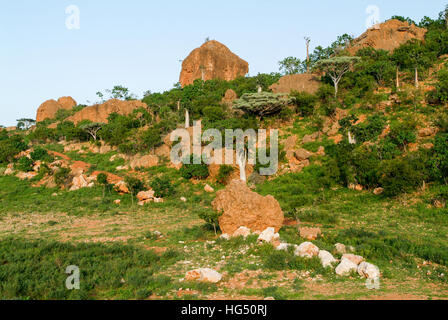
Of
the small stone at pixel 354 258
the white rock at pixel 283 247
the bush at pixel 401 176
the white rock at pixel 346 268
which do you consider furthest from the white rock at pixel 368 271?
the bush at pixel 401 176

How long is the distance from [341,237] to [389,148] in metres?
12.5

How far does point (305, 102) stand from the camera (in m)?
32.3

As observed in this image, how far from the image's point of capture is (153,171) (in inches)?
1147

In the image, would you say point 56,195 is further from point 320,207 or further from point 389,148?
point 389,148

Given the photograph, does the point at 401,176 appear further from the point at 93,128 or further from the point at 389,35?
the point at 93,128

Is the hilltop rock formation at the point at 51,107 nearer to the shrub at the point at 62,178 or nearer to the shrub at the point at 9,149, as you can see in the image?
the shrub at the point at 9,149

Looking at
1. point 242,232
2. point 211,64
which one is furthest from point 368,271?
point 211,64

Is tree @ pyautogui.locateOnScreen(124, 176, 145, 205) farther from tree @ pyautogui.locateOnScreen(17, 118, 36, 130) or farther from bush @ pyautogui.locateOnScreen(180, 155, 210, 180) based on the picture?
tree @ pyautogui.locateOnScreen(17, 118, 36, 130)

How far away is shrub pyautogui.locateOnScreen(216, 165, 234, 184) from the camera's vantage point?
2461 centimetres

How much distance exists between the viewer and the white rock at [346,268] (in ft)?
24.6

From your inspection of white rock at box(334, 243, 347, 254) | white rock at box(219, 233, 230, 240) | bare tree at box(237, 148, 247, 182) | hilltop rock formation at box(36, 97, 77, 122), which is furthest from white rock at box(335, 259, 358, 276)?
hilltop rock formation at box(36, 97, 77, 122)

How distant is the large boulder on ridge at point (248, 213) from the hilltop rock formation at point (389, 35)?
38.6 m

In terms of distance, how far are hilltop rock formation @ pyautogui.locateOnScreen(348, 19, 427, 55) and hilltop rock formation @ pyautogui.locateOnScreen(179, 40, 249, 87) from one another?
887 inches
